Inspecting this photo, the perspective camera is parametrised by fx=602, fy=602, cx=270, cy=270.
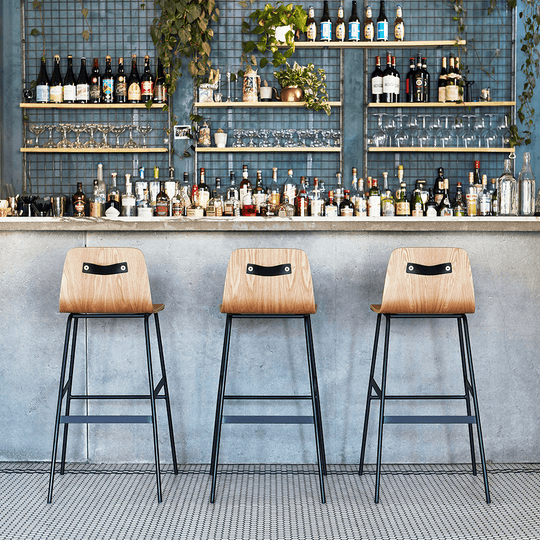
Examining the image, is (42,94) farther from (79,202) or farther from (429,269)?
(429,269)

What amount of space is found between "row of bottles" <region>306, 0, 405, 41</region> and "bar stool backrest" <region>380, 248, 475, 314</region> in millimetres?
2462

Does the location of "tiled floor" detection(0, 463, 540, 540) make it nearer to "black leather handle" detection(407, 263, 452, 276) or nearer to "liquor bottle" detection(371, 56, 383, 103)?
"black leather handle" detection(407, 263, 452, 276)

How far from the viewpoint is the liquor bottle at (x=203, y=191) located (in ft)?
12.9

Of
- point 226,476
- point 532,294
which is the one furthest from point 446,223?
point 226,476

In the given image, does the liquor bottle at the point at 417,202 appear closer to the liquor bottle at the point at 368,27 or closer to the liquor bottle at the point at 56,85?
the liquor bottle at the point at 368,27

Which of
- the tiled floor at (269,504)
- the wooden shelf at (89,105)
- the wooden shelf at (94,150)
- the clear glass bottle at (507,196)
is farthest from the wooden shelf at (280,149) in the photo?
the tiled floor at (269,504)

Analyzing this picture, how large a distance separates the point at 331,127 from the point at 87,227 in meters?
2.28

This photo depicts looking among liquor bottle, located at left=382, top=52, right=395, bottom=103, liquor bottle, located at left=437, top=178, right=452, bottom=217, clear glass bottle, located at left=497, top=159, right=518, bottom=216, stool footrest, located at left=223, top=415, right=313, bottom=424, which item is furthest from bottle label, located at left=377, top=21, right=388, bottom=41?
stool footrest, located at left=223, top=415, right=313, bottom=424

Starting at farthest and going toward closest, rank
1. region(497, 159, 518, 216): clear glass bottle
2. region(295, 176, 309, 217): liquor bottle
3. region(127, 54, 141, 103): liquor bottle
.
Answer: region(127, 54, 141, 103): liquor bottle
region(295, 176, 309, 217): liquor bottle
region(497, 159, 518, 216): clear glass bottle

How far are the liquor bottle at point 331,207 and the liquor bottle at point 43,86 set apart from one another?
2.03 metres

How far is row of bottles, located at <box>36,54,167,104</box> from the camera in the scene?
4090 millimetres

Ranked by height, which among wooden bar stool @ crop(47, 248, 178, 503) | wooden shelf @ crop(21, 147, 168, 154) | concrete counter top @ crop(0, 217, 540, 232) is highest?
wooden shelf @ crop(21, 147, 168, 154)

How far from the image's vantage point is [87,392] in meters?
2.47

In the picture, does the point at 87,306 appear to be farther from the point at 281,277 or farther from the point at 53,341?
the point at 281,277
